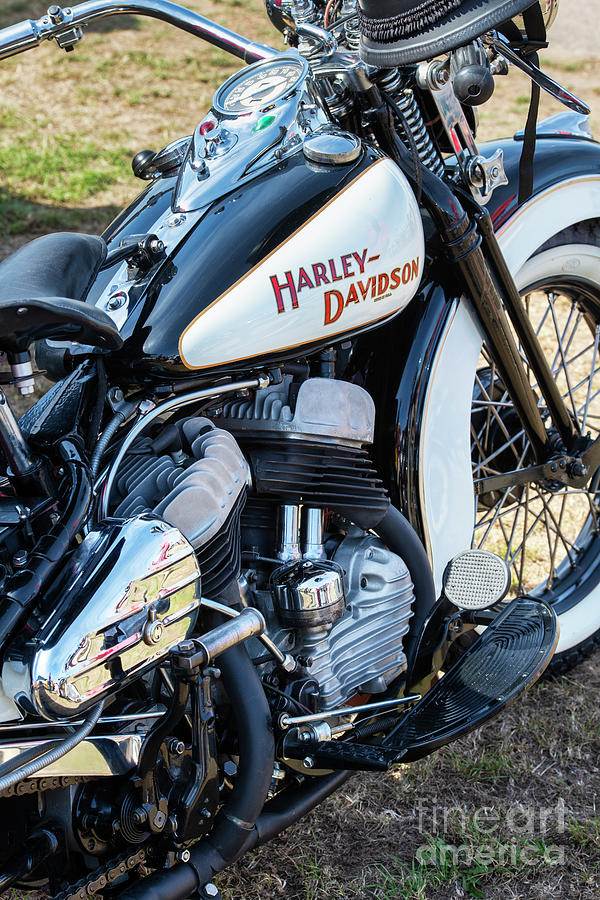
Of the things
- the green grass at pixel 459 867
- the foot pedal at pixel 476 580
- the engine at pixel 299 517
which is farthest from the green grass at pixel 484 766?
the foot pedal at pixel 476 580

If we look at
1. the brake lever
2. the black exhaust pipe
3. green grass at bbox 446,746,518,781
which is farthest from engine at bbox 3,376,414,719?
the brake lever

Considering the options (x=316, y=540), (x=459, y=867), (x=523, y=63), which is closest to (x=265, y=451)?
(x=316, y=540)

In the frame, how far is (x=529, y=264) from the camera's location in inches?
102

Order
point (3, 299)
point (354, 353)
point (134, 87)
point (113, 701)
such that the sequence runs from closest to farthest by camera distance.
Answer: point (3, 299) → point (113, 701) → point (354, 353) → point (134, 87)

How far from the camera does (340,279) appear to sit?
194cm

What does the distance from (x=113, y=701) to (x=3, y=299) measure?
2.33 feet

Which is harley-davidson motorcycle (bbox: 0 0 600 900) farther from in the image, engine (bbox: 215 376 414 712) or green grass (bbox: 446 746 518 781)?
green grass (bbox: 446 746 518 781)

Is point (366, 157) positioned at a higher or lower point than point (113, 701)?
higher

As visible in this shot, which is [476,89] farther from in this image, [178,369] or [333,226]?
[178,369]

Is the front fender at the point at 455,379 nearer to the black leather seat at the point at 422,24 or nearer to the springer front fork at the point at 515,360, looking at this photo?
the springer front fork at the point at 515,360

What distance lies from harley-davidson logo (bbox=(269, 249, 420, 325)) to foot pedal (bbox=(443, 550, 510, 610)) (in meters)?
0.61

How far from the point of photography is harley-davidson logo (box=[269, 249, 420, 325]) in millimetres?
1871

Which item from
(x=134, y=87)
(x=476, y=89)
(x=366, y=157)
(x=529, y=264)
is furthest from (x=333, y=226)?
(x=134, y=87)

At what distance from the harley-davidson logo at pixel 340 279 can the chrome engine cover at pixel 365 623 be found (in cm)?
52
